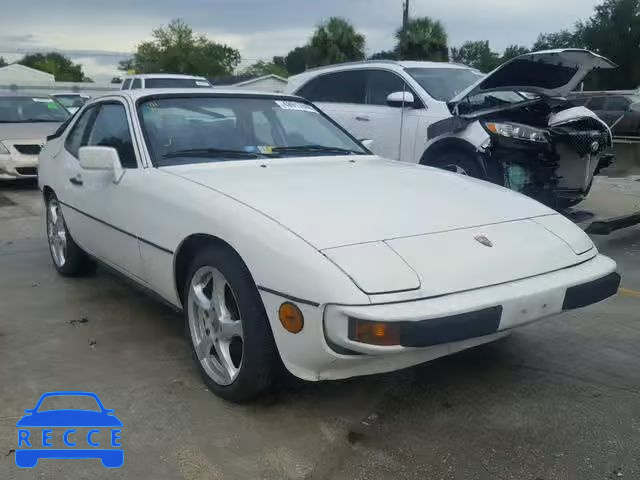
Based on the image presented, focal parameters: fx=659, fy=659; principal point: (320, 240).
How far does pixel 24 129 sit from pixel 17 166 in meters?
1.01

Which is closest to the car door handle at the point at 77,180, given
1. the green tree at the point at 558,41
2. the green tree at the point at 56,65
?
the green tree at the point at 558,41

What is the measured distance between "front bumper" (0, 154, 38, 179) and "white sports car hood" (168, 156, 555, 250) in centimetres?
738

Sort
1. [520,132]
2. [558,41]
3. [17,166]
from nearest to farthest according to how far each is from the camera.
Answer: [520,132] → [17,166] → [558,41]

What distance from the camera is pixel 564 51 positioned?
242 inches

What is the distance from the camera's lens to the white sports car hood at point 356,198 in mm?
2789

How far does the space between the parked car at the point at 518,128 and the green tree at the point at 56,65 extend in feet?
248

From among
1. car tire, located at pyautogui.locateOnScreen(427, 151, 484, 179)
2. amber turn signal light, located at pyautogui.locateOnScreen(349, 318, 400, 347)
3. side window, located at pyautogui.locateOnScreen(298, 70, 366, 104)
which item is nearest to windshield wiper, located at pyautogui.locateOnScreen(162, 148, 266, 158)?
amber turn signal light, located at pyautogui.locateOnScreen(349, 318, 400, 347)

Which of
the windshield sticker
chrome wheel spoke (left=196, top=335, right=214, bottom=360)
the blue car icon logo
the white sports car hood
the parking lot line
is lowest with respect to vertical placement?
the blue car icon logo

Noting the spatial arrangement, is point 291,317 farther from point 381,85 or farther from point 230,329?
point 381,85

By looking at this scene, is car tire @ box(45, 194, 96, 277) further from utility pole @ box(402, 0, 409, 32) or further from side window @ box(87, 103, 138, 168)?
utility pole @ box(402, 0, 409, 32)

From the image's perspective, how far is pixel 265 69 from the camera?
65.2m

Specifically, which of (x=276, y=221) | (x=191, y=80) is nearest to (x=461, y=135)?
(x=276, y=221)

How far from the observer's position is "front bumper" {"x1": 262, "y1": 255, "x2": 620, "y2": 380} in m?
2.46

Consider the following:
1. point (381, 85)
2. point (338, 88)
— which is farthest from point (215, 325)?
point (338, 88)
